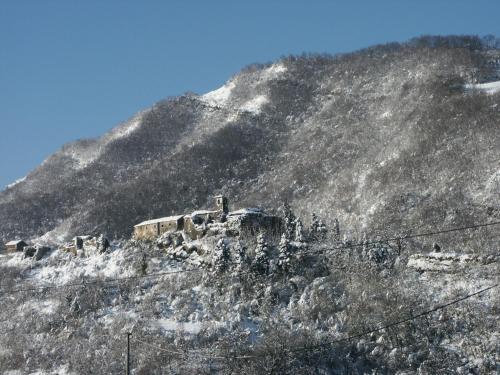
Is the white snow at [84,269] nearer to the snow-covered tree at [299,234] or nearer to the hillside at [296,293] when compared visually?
the hillside at [296,293]

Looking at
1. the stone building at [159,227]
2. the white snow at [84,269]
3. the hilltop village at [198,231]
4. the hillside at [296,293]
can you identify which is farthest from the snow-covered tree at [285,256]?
the stone building at [159,227]

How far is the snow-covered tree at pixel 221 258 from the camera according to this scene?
56000 mm

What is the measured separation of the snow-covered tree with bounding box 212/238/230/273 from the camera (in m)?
56.0

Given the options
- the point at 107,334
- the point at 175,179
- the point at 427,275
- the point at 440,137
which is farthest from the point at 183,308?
the point at 175,179

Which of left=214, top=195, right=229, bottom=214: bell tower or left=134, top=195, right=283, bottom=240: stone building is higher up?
left=214, top=195, right=229, bottom=214: bell tower

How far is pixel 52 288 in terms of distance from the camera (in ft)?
207

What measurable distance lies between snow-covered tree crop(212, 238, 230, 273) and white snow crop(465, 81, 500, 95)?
99375mm

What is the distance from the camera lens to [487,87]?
14550 centimetres

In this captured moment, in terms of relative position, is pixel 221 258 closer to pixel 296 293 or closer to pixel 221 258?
pixel 221 258

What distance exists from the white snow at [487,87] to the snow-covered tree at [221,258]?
9938 cm

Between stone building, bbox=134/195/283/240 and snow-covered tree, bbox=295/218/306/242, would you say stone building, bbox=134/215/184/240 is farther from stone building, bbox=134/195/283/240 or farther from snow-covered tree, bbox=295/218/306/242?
snow-covered tree, bbox=295/218/306/242

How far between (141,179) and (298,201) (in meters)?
56.9

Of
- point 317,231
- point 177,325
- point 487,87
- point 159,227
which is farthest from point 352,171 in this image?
point 177,325

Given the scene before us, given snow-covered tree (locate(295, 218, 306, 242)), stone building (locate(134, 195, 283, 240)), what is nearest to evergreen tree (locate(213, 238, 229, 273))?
stone building (locate(134, 195, 283, 240))
